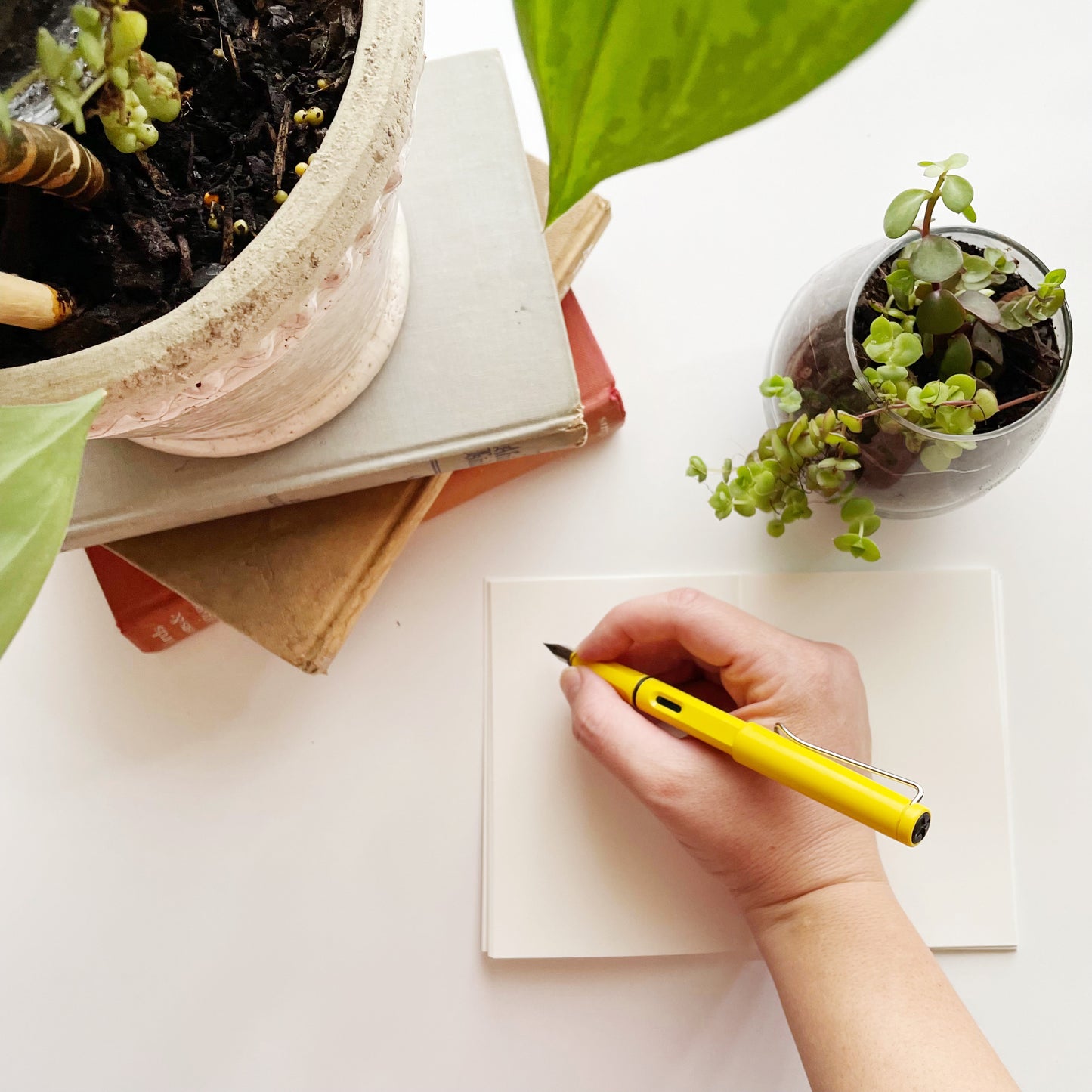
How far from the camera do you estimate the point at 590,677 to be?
1.73 feet

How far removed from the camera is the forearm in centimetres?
44

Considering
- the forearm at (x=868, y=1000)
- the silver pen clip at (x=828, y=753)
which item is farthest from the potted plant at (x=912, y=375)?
the forearm at (x=868, y=1000)

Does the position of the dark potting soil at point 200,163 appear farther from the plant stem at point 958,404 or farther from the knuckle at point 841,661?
the knuckle at point 841,661

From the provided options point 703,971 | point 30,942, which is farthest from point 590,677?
point 30,942

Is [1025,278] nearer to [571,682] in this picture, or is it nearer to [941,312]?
[941,312]

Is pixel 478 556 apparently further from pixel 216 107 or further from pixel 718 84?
pixel 718 84

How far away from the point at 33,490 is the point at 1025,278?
1.50ft

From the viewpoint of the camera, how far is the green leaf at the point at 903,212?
37 cm

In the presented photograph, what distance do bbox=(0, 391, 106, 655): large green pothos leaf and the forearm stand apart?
470 millimetres

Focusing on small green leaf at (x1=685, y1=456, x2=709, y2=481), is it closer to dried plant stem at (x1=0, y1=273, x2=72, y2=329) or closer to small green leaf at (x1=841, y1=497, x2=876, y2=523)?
small green leaf at (x1=841, y1=497, x2=876, y2=523)

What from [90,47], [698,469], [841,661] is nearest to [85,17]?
[90,47]

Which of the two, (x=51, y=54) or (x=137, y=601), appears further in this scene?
(x=137, y=601)

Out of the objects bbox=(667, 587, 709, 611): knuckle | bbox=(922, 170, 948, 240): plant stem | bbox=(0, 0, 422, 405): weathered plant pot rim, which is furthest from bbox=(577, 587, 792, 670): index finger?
bbox=(0, 0, 422, 405): weathered plant pot rim

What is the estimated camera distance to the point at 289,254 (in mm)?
210
